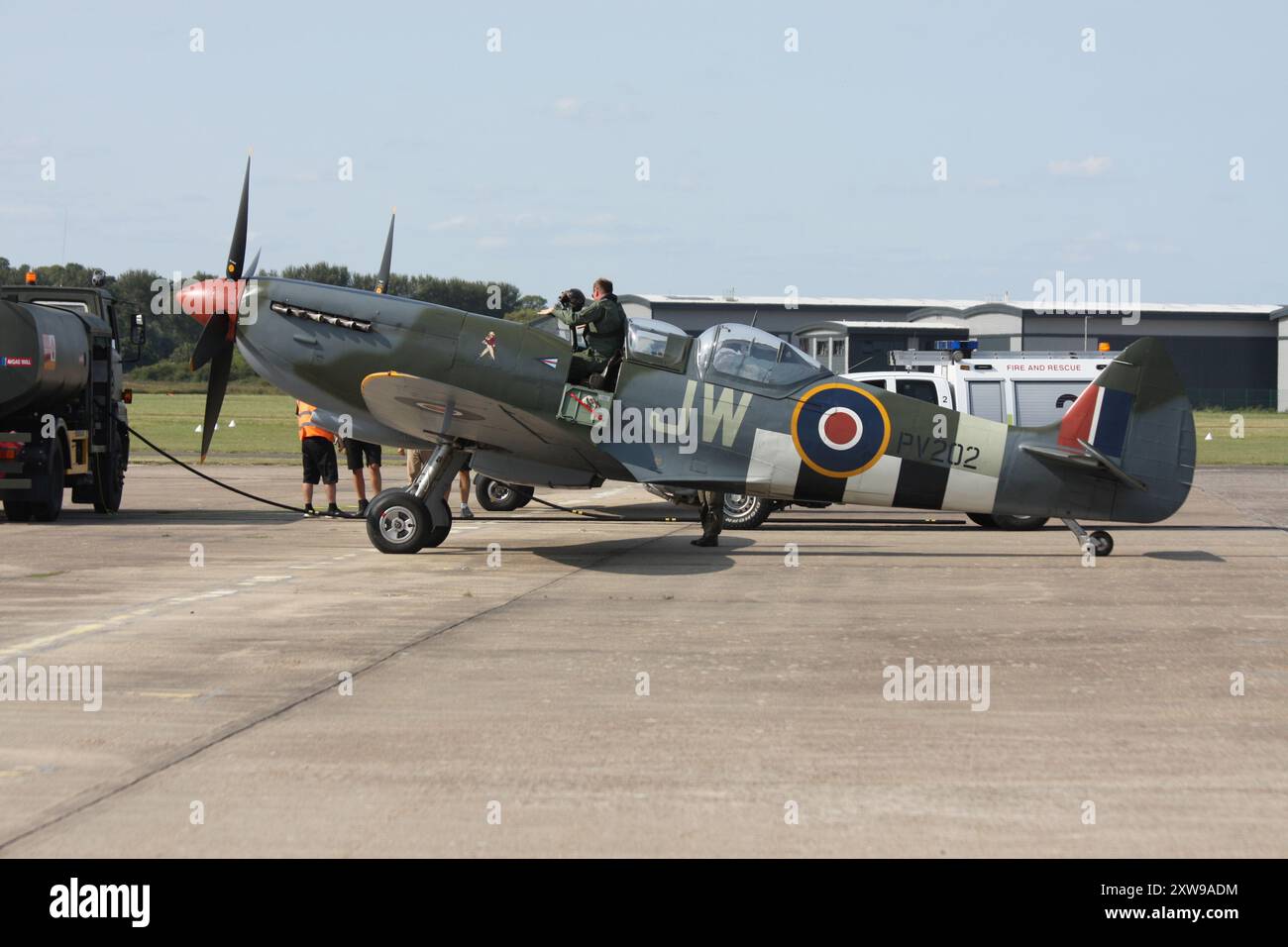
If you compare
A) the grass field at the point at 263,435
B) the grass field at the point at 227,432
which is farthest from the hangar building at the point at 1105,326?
the grass field at the point at 227,432

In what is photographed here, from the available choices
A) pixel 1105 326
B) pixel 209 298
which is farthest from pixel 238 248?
pixel 1105 326

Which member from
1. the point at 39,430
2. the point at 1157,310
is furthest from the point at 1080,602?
the point at 1157,310

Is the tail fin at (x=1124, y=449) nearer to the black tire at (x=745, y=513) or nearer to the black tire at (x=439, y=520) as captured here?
the black tire at (x=745, y=513)

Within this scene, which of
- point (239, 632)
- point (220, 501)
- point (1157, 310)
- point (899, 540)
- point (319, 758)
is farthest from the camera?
point (1157, 310)

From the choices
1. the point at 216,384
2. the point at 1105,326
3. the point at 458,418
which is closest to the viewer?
the point at 458,418

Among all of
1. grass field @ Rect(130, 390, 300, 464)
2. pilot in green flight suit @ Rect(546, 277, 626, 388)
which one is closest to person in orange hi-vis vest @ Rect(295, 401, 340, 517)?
pilot in green flight suit @ Rect(546, 277, 626, 388)

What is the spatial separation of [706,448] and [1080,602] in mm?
4197

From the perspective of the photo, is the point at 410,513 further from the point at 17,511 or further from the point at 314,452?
the point at 17,511

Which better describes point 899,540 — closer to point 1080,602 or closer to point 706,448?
point 706,448

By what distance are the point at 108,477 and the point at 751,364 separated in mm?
10160

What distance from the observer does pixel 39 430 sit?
17000 mm

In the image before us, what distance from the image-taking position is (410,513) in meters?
13.6

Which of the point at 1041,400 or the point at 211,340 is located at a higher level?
the point at 211,340
